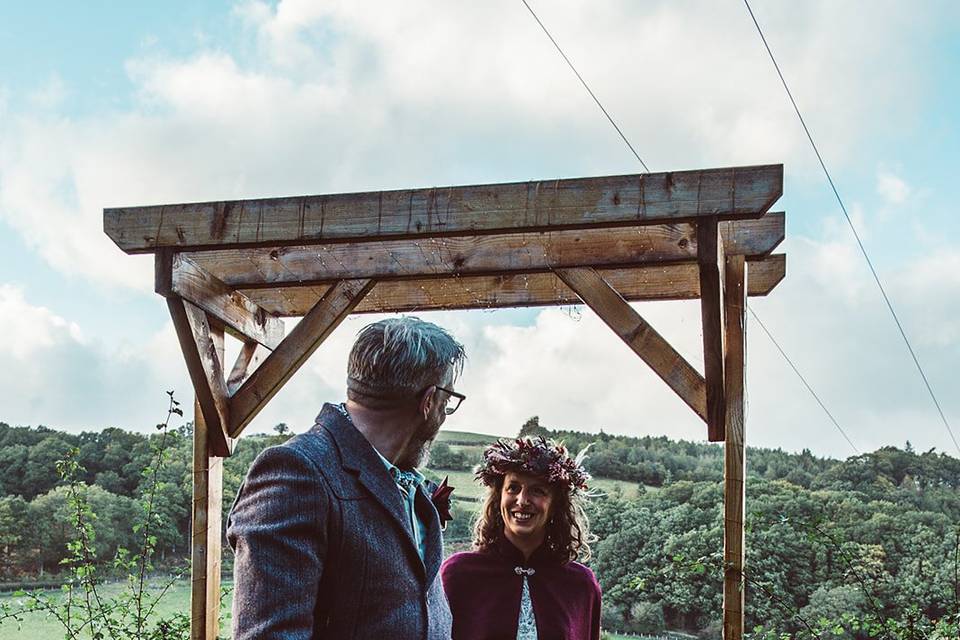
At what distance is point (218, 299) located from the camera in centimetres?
374

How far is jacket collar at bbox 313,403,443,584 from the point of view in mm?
1418

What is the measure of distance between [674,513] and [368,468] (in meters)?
4.31

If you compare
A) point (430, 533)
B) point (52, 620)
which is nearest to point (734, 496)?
point (430, 533)

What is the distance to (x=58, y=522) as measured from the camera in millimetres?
5156

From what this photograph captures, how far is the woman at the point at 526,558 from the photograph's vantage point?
2.91 meters

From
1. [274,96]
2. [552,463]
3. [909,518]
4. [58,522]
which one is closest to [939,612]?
[909,518]

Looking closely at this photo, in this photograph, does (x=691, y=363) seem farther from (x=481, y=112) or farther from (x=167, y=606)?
(x=167, y=606)

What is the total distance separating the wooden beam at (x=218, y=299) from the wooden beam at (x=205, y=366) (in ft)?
0.17

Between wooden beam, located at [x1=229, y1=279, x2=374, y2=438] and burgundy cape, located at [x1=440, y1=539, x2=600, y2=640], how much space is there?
3.16ft

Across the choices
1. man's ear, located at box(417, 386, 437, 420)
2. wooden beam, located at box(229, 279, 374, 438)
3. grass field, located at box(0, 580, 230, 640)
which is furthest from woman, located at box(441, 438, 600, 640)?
grass field, located at box(0, 580, 230, 640)

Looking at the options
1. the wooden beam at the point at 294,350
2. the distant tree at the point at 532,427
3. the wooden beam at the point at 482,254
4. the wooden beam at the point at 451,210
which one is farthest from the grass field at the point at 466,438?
the wooden beam at the point at 451,210

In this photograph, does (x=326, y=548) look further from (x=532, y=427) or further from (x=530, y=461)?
(x=532, y=427)

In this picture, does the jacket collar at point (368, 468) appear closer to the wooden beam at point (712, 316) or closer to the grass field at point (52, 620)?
the wooden beam at point (712, 316)

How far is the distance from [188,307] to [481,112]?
57.8 inches
